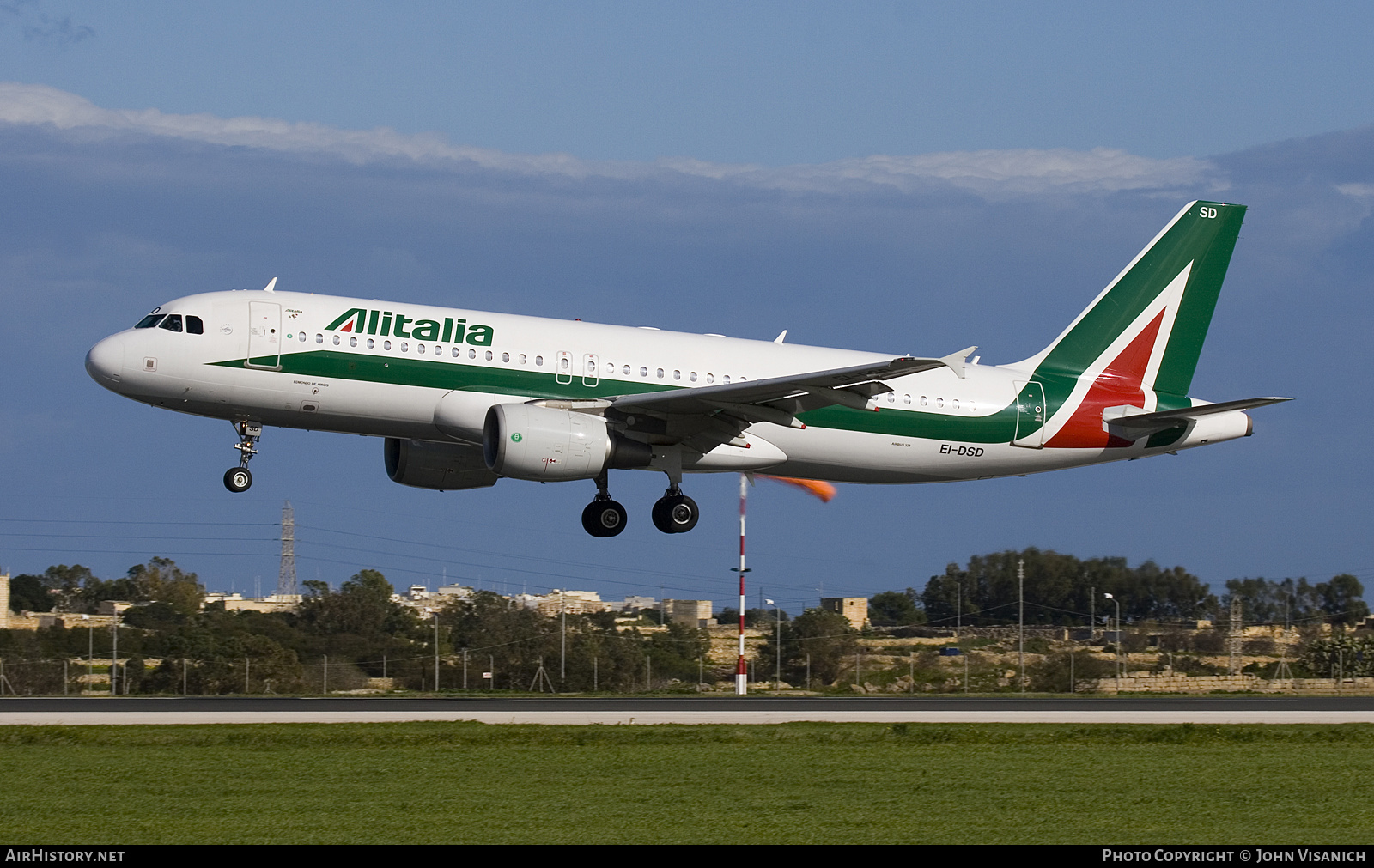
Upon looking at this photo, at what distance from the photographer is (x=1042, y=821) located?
58.3ft

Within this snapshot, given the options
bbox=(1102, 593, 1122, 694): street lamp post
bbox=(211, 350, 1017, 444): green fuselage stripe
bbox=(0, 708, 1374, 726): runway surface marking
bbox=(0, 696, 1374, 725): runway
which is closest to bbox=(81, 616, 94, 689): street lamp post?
bbox=(0, 696, 1374, 725): runway

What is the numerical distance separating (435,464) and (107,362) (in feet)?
26.6

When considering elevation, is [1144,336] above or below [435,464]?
above

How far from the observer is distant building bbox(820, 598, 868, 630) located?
71.8 meters

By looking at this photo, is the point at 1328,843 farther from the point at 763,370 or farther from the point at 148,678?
the point at 148,678

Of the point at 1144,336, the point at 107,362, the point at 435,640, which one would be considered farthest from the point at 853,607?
the point at 107,362

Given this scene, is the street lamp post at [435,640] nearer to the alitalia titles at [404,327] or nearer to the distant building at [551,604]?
the distant building at [551,604]

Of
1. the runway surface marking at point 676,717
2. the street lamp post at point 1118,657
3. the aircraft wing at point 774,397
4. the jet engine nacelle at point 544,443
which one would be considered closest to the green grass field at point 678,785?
the runway surface marking at point 676,717

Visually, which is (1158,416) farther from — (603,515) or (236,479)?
(236,479)

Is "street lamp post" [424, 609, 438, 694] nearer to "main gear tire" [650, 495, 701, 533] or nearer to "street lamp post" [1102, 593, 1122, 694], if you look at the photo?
"main gear tire" [650, 495, 701, 533]

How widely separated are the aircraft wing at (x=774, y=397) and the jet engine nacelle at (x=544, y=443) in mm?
984

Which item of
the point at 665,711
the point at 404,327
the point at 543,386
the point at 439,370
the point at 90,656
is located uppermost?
the point at 404,327

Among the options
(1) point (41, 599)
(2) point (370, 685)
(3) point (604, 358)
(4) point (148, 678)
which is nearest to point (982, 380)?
(3) point (604, 358)

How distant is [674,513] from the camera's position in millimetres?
36062
